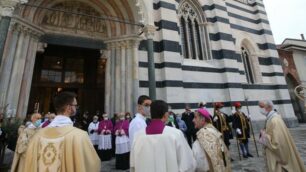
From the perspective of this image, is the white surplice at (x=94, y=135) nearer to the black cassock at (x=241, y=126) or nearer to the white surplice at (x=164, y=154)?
the black cassock at (x=241, y=126)

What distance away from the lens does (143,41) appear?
913cm

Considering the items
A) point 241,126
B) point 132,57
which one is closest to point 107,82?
point 132,57

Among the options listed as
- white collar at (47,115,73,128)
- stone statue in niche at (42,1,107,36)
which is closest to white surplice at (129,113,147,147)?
white collar at (47,115,73,128)

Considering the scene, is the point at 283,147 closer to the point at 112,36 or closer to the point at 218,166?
the point at 218,166

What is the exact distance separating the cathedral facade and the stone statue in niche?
0.04 metres

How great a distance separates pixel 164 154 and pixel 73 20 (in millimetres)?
8414

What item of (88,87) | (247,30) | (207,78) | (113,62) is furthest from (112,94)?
(247,30)

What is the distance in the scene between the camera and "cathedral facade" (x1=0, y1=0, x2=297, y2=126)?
6.98m

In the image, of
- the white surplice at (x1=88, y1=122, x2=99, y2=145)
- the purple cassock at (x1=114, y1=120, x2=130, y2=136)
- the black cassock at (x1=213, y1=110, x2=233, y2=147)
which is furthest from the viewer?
the white surplice at (x1=88, y1=122, x2=99, y2=145)

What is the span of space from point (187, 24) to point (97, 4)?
543cm

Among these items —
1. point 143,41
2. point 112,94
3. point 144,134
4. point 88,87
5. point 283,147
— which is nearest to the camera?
point 144,134

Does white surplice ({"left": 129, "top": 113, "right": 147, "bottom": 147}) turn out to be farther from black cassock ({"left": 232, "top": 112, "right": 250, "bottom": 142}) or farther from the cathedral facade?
black cassock ({"left": 232, "top": 112, "right": 250, "bottom": 142})

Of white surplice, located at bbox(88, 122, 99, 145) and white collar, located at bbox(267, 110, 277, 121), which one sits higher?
white collar, located at bbox(267, 110, 277, 121)

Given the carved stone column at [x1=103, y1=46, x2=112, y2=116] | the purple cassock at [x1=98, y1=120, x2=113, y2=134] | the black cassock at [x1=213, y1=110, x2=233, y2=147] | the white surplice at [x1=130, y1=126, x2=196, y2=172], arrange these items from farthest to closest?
1. the carved stone column at [x1=103, y1=46, x2=112, y2=116]
2. the purple cassock at [x1=98, y1=120, x2=113, y2=134]
3. the black cassock at [x1=213, y1=110, x2=233, y2=147]
4. the white surplice at [x1=130, y1=126, x2=196, y2=172]
